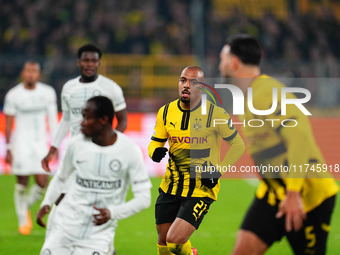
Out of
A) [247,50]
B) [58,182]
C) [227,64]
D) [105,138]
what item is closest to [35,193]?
[58,182]

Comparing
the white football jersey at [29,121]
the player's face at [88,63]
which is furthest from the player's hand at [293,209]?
the white football jersey at [29,121]

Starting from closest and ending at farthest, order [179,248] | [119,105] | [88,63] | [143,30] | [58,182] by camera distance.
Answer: [58,182] < [179,248] < [88,63] < [119,105] < [143,30]

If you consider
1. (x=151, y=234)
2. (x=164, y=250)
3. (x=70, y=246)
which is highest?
(x=70, y=246)

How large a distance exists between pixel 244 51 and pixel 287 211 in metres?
1.13

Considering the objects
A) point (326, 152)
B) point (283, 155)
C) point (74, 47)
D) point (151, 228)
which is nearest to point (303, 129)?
point (283, 155)

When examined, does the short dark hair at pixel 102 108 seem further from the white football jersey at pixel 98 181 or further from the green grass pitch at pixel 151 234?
the green grass pitch at pixel 151 234

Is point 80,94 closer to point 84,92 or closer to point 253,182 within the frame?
point 84,92

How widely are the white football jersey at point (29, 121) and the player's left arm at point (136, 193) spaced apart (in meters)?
4.80

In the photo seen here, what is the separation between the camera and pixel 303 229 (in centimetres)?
405

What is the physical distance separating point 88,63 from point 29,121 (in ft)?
10.3

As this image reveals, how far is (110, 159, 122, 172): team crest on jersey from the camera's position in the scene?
14.1ft

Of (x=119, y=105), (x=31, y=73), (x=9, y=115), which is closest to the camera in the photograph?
(x=119, y=105)

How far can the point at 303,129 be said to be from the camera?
12.6ft

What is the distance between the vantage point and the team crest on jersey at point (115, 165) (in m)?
4.29
